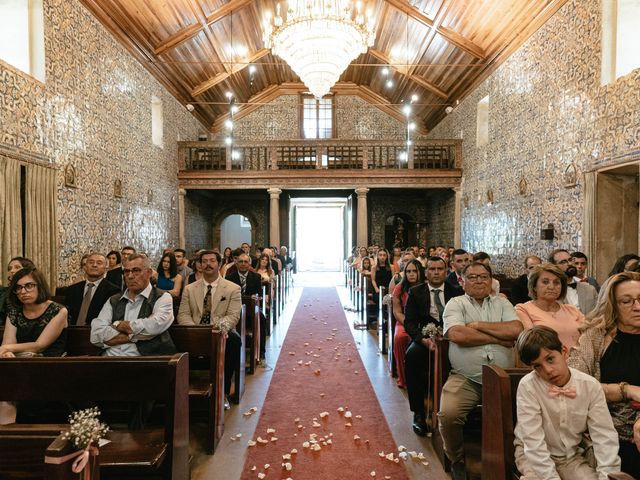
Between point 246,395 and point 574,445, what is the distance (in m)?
3.35

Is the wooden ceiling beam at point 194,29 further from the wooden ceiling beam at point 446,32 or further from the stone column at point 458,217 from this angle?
the stone column at point 458,217

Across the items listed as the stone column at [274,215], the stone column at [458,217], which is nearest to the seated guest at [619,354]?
the stone column at [458,217]

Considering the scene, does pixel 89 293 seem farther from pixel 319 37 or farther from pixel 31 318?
pixel 319 37

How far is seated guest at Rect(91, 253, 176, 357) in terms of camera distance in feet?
10.9

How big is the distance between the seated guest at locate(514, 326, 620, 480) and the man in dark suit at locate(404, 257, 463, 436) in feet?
5.16

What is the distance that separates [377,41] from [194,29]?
220 inches

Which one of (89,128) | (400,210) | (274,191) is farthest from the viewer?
(400,210)

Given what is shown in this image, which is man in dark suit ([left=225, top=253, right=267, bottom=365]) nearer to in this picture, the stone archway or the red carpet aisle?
the red carpet aisle

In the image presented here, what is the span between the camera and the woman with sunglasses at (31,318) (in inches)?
124

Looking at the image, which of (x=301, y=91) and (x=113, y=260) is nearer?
(x=113, y=260)

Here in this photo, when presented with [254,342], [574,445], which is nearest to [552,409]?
[574,445]

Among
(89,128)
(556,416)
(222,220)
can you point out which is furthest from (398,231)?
(556,416)

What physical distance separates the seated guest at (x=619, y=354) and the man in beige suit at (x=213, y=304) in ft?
10.2

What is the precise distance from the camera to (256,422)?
3930mm
